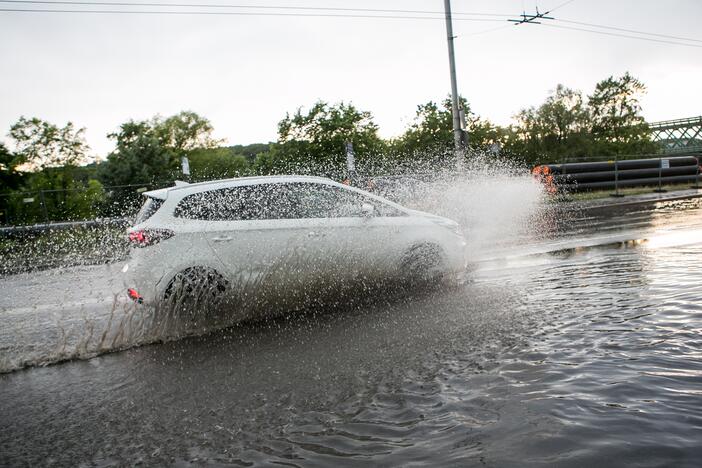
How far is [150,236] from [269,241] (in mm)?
1317

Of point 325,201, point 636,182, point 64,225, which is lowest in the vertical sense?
point 636,182

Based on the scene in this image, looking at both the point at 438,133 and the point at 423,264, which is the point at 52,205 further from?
the point at 438,133

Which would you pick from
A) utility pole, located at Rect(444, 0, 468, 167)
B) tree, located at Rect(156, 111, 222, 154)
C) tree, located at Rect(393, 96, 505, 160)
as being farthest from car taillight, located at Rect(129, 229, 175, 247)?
tree, located at Rect(156, 111, 222, 154)

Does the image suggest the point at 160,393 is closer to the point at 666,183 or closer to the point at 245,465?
the point at 245,465

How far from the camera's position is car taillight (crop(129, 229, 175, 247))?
597cm

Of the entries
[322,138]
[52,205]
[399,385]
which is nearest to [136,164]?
[322,138]

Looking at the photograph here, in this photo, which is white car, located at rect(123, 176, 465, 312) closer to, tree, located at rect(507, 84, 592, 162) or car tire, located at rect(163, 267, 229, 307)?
car tire, located at rect(163, 267, 229, 307)

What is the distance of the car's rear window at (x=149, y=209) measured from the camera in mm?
6223

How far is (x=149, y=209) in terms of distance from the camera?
628cm

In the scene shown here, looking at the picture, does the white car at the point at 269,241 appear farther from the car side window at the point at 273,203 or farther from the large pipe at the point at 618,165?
the large pipe at the point at 618,165

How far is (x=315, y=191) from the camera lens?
687cm

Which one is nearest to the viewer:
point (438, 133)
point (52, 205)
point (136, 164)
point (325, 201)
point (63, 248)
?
point (325, 201)

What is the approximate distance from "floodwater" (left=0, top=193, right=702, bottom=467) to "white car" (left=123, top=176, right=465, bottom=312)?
52 centimetres

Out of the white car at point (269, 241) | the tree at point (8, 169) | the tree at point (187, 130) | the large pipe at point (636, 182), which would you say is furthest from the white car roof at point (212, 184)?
the tree at point (187, 130)
